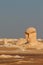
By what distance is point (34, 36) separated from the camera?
52094mm

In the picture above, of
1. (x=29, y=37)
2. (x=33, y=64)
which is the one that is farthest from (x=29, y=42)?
(x=33, y=64)

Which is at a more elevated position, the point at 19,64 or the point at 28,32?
the point at 28,32

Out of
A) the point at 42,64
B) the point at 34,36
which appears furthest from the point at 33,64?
the point at 34,36

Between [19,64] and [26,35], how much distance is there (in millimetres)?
28454

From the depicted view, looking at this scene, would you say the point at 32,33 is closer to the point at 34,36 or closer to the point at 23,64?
the point at 34,36

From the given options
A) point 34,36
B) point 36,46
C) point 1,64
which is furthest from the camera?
point 34,36

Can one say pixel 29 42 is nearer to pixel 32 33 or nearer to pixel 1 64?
pixel 32 33

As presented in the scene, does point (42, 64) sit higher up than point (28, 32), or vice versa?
point (28, 32)

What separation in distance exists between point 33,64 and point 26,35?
28.3 meters

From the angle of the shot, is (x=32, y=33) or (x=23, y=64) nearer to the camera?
A: (x=23, y=64)

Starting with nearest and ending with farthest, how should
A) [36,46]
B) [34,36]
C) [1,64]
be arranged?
[1,64], [36,46], [34,36]

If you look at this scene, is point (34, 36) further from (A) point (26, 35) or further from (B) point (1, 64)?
(B) point (1, 64)

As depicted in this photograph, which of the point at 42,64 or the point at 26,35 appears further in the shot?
the point at 26,35

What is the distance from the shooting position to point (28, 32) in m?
52.6
